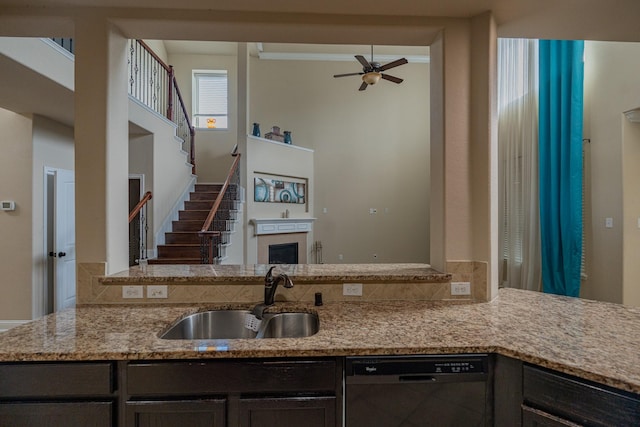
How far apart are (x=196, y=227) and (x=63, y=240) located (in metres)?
1.98

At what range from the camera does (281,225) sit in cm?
695

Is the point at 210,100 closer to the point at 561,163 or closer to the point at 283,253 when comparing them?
the point at 283,253

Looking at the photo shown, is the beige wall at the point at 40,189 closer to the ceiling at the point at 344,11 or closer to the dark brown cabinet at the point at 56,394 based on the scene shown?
the ceiling at the point at 344,11

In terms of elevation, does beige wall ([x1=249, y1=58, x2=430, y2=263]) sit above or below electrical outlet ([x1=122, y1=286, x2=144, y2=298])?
above

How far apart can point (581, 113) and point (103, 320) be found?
201 inches

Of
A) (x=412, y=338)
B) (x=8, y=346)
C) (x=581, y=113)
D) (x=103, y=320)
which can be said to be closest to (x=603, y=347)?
(x=412, y=338)

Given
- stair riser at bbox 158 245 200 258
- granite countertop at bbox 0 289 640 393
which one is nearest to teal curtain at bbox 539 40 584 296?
granite countertop at bbox 0 289 640 393

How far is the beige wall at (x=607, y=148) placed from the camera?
338cm

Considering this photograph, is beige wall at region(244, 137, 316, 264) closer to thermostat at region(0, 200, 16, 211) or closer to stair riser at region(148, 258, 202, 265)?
stair riser at region(148, 258, 202, 265)

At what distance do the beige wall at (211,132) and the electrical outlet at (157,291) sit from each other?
6.14 m

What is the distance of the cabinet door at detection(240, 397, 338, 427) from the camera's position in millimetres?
1240

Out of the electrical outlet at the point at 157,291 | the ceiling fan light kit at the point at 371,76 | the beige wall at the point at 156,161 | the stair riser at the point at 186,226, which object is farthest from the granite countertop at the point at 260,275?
the stair riser at the point at 186,226

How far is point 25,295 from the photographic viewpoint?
3.67 m

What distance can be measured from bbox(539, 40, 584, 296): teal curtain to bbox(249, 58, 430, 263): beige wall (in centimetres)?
377
